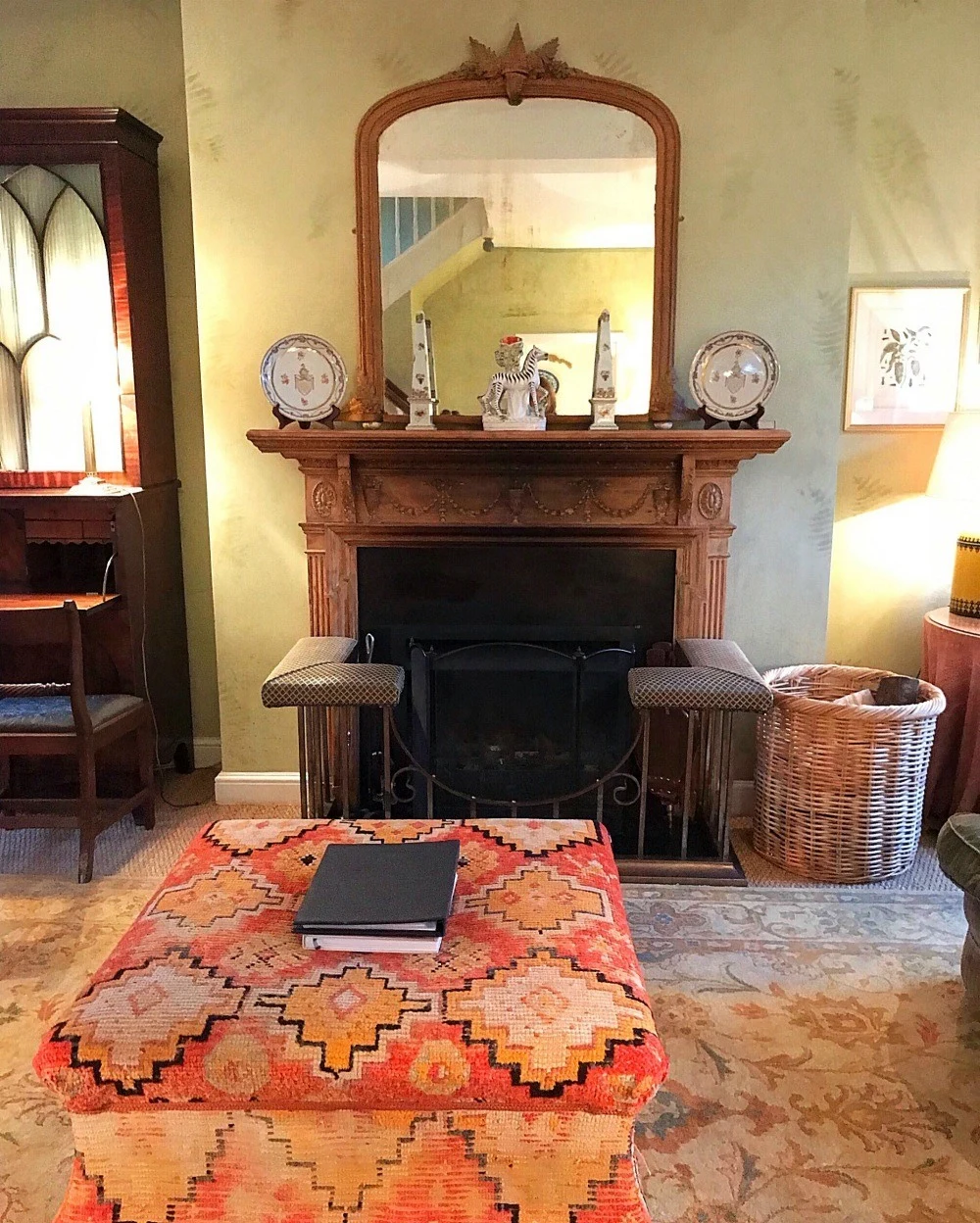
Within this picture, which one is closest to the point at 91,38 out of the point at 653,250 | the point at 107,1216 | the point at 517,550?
the point at 653,250

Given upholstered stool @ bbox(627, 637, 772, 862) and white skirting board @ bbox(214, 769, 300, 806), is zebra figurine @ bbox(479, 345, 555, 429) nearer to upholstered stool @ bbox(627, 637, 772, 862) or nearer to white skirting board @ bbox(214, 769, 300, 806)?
upholstered stool @ bbox(627, 637, 772, 862)

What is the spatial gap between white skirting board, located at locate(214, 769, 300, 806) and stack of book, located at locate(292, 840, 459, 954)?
1497 millimetres

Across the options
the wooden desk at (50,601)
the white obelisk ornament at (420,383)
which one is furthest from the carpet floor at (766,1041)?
the white obelisk ornament at (420,383)

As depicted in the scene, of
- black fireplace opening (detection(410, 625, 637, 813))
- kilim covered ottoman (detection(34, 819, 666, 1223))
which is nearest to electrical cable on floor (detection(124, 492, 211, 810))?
black fireplace opening (detection(410, 625, 637, 813))

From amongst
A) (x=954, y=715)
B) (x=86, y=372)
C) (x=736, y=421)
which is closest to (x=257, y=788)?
(x=86, y=372)

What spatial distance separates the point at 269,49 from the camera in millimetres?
2668

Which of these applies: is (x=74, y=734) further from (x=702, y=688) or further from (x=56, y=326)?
(x=702, y=688)

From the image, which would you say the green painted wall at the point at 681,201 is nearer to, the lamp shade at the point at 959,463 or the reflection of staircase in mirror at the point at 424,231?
the reflection of staircase in mirror at the point at 424,231

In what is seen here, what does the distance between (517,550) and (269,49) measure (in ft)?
5.30

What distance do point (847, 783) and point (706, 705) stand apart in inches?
19.0

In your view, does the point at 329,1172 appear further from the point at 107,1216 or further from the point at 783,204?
→ the point at 783,204

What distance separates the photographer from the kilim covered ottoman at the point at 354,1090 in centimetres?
121

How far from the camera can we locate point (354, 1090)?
120cm

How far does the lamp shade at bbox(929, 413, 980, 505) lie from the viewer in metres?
2.66
